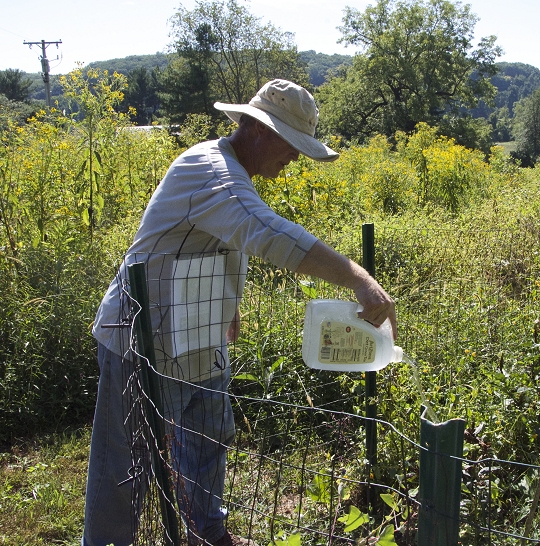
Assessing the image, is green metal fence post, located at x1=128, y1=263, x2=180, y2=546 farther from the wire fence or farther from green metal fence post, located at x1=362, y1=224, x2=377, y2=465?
green metal fence post, located at x1=362, y1=224, x2=377, y2=465

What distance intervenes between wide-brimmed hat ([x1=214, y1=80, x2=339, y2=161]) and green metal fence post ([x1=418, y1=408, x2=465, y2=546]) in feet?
3.69

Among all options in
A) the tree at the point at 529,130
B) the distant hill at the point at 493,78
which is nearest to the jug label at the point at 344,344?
the tree at the point at 529,130

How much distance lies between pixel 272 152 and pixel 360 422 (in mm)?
1552

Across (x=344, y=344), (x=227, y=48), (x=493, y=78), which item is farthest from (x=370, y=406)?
(x=493, y=78)

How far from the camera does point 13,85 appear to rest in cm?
5703

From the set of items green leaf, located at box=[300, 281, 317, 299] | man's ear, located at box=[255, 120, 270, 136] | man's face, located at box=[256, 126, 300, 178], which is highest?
man's ear, located at box=[255, 120, 270, 136]

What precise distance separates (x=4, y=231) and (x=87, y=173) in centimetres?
76

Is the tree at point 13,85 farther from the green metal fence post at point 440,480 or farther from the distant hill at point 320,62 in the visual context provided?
the distant hill at point 320,62

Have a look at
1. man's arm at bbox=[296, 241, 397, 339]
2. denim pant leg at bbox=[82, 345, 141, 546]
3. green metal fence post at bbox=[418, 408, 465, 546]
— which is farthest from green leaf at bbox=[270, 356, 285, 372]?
green metal fence post at bbox=[418, 408, 465, 546]

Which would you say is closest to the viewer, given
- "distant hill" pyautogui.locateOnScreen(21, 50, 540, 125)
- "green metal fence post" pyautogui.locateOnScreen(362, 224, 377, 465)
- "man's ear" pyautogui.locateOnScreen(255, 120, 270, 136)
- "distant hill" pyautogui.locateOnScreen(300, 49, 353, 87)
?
"man's ear" pyautogui.locateOnScreen(255, 120, 270, 136)

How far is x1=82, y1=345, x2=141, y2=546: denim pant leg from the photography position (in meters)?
2.04

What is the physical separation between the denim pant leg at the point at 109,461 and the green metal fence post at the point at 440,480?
125cm

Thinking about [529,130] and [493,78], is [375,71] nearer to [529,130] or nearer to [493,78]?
[529,130]

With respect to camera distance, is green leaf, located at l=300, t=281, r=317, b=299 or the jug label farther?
green leaf, located at l=300, t=281, r=317, b=299
